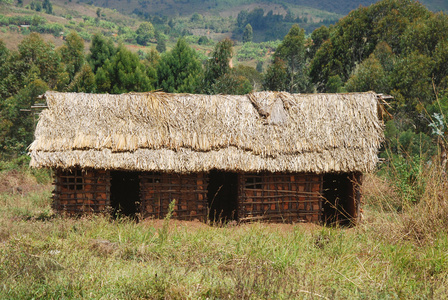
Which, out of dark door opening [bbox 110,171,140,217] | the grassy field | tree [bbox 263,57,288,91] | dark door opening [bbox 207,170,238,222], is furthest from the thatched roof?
tree [bbox 263,57,288,91]

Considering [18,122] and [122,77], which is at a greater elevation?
[122,77]

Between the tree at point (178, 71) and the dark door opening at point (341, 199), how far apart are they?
15.6 m

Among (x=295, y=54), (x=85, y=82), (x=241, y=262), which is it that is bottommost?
(x=241, y=262)

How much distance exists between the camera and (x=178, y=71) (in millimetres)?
25141

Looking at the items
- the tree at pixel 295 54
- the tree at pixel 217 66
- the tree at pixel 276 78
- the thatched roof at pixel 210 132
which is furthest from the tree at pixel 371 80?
the thatched roof at pixel 210 132

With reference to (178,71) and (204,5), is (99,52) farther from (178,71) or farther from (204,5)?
(204,5)

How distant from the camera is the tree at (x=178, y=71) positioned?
24406 millimetres

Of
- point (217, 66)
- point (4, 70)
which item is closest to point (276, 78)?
point (217, 66)

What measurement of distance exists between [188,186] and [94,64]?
2005cm

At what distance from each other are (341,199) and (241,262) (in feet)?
17.3

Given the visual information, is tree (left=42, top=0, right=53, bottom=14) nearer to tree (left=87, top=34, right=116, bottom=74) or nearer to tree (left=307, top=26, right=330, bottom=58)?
tree (left=307, top=26, right=330, bottom=58)

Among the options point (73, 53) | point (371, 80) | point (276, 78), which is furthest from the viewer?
point (73, 53)

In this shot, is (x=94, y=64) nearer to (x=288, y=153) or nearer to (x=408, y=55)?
(x=408, y=55)

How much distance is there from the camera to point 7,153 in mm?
18969
